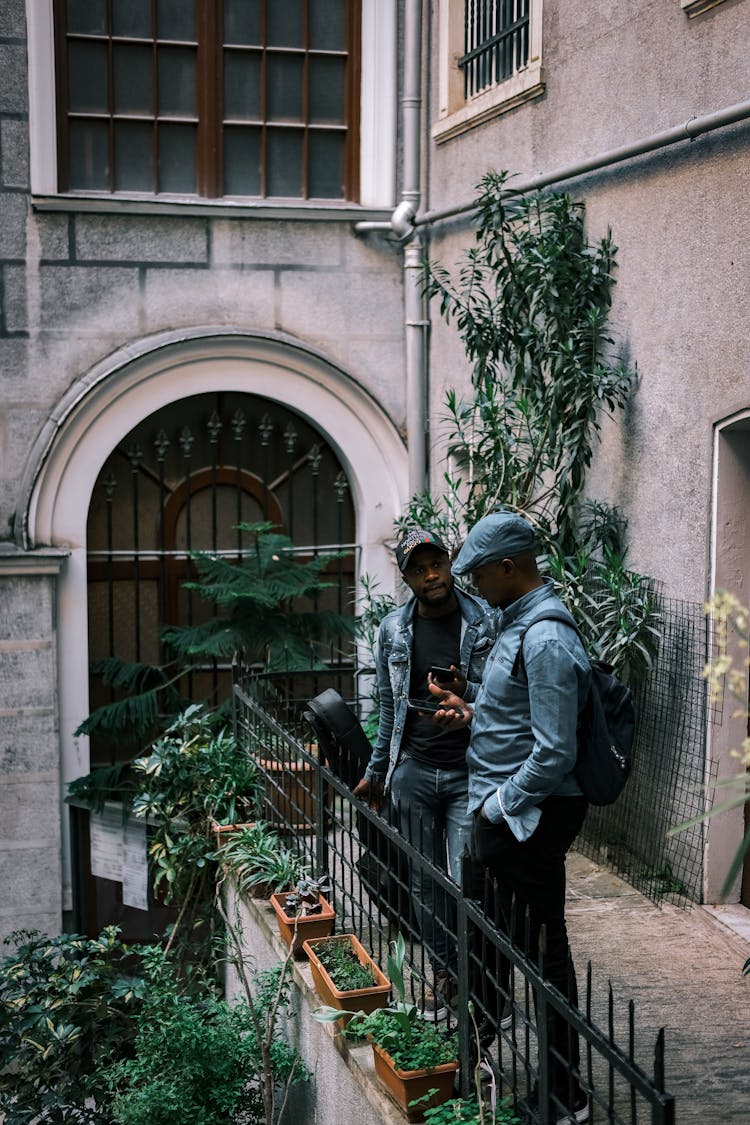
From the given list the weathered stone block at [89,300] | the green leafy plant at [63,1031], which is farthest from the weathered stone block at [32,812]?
the weathered stone block at [89,300]

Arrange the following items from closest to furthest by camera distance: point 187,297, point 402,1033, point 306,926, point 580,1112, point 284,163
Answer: point 580,1112
point 402,1033
point 306,926
point 187,297
point 284,163

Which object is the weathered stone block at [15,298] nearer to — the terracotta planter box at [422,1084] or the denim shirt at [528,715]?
the denim shirt at [528,715]

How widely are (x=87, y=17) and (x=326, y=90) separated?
5.97ft

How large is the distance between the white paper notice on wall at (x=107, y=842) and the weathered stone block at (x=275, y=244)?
412 centimetres

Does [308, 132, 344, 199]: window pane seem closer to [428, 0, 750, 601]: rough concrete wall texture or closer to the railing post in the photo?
[428, 0, 750, 601]: rough concrete wall texture

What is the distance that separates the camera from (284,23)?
982cm

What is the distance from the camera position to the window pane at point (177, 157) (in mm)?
9750

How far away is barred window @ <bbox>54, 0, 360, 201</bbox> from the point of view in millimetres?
9492

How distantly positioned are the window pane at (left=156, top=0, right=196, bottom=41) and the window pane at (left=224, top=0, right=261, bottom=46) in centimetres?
26

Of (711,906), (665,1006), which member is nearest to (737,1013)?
(665,1006)

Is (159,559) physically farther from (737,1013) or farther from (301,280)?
(737,1013)

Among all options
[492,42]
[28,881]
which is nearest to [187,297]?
[492,42]

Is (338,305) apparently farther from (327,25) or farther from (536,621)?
(536,621)

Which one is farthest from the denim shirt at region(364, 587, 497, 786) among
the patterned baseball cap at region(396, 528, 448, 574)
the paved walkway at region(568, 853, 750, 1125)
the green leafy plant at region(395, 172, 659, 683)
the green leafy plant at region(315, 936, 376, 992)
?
the green leafy plant at region(395, 172, 659, 683)
